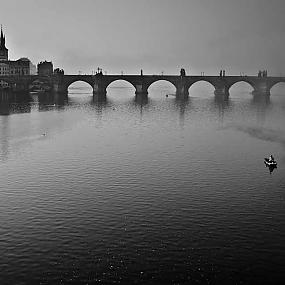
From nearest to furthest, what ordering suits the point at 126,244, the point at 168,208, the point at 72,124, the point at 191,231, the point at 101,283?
the point at 101,283 < the point at 126,244 < the point at 191,231 < the point at 168,208 < the point at 72,124

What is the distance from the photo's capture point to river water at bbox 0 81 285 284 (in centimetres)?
2766

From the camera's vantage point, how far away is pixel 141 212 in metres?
37.6

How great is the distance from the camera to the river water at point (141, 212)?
27.7 m

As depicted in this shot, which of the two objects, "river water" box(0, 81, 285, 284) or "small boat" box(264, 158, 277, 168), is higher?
"small boat" box(264, 158, 277, 168)

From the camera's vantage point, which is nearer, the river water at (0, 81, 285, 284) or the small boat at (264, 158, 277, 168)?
the river water at (0, 81, 285, 284)

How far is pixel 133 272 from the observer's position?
27.2 meters

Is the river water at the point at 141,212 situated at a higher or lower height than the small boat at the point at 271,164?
lower

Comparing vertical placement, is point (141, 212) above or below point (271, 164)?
below

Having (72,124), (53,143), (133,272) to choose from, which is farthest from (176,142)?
(133,272)

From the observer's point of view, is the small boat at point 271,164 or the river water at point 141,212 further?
the small boat at point 271,164

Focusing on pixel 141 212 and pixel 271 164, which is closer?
pixel 141 212

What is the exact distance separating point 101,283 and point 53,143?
47.9 metres

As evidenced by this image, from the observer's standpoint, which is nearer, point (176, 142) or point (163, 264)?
point (163, 264)

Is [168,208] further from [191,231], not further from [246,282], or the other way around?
[246,282]
